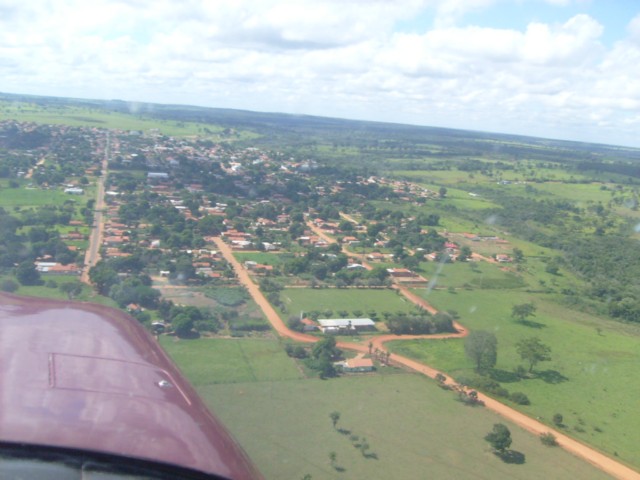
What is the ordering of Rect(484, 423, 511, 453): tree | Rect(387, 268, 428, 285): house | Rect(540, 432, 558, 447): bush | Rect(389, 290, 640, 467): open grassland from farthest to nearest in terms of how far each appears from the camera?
1. Rect(387, 268, 428, 285): house
2. Rect(389, 290, 640, 467): open grassland
3. Rect(540, 432, 558, 447): bush
4. Rect(484, 423, 511, 453): tree

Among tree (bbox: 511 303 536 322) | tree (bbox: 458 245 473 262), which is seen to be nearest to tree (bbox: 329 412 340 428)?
tree (bbox: 511 303 536 322)

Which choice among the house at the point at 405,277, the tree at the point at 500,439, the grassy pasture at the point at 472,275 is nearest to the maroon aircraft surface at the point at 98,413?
the tree at the point at 500,439

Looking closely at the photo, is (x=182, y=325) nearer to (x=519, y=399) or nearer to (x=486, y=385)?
(x=486, y=385)

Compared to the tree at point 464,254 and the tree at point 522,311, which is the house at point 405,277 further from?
the tree at point 464,254

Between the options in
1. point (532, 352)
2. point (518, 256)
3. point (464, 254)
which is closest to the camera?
point (532, 352)

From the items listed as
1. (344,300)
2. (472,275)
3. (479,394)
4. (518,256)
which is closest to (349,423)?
(479,394)

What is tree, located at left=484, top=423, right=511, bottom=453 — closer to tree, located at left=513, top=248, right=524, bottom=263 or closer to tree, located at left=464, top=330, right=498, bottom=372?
tree, located at left=464, top=330, right=498, bottom=372
